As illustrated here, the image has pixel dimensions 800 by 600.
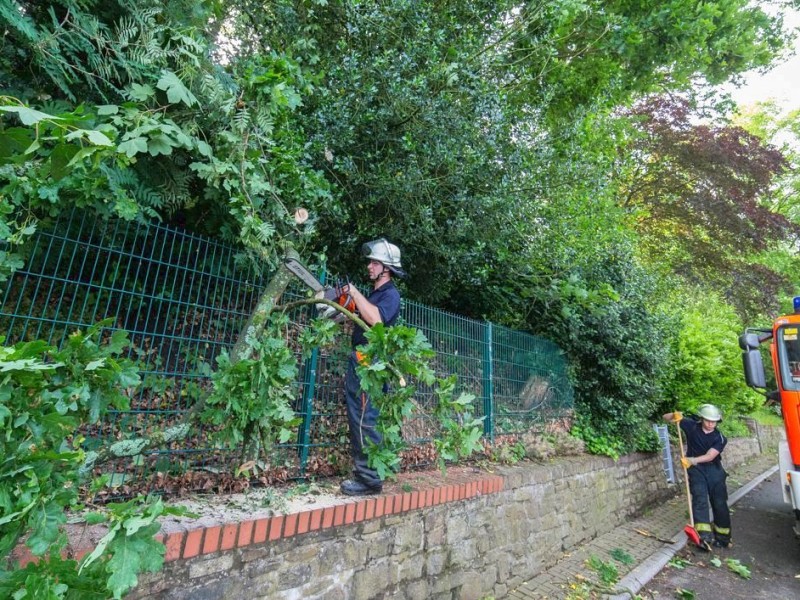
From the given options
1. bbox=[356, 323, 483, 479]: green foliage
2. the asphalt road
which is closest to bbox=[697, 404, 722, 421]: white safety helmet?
the asphalt road

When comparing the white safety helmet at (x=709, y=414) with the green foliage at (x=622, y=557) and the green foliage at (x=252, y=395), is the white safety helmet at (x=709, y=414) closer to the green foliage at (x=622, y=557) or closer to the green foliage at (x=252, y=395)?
the green foliage at (x=622, y=557)

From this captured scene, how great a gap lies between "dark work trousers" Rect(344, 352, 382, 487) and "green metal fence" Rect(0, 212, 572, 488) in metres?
0.31

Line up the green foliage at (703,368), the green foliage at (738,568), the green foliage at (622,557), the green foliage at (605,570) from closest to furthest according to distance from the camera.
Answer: the green foliage at (605,570) < the green foliage at (622,557) < the green foliage at (738,568) < the green foliage at (703,368)

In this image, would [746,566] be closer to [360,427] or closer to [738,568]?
[738,568]

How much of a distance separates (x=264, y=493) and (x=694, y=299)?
581 inches

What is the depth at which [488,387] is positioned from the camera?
5148mm

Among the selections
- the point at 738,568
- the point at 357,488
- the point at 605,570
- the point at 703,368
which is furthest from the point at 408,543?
the point at 703,368

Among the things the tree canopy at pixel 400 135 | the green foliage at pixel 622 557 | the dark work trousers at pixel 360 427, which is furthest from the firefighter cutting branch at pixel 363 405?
the green foliage at pixel 622 557

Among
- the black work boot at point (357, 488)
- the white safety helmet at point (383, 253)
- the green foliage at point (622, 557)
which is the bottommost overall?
the green foliage at point (622, 557)

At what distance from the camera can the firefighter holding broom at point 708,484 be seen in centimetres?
641

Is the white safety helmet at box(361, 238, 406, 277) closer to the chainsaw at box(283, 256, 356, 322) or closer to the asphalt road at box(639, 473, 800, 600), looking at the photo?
the chainsaw at box(283, 256, 356, 322)

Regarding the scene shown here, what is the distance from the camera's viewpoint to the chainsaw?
2982 mm

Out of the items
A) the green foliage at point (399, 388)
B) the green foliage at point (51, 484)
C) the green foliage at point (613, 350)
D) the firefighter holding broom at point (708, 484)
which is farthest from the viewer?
the green foliage at point (613, 350)

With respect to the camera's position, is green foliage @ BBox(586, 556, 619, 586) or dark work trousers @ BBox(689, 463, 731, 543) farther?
dark work trousers @ BBox(689, 463, 731, 543)
